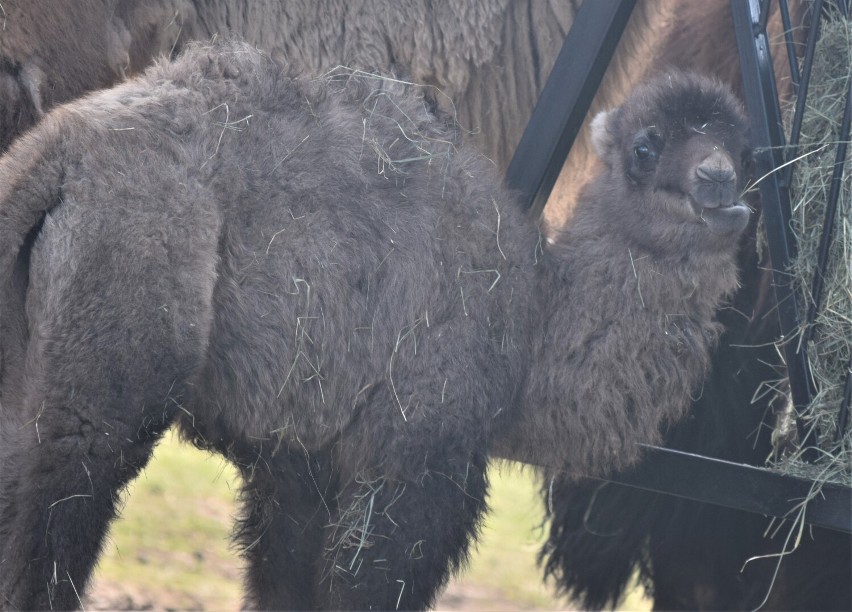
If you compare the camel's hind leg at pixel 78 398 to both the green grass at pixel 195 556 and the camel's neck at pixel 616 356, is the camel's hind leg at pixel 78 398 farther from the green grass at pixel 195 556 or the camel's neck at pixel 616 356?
the green grass at pixel 195 556

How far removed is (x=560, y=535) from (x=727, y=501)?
1.30 m

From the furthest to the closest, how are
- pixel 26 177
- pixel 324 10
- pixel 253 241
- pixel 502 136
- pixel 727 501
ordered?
pixel 502 136 < pixel 324 10 < pixel 727 501 < pixel 253 241 < pixel 26 177

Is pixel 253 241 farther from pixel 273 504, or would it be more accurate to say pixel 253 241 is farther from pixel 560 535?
pixel 560 535

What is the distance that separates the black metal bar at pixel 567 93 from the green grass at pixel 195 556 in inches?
66.4

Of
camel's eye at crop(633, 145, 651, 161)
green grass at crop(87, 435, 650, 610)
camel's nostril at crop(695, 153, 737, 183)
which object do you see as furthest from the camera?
green grass at crop(87, 435, 650, 610)

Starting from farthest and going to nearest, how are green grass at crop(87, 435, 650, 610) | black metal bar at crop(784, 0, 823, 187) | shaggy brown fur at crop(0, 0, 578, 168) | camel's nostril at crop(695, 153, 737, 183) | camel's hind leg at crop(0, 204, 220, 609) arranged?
1. green grass at crop(87, 435, 650, 610)
2. shaggy brown fur at crop(0, 0, 578, 168)
3. black metal bar at crop(784, 0, 823, 187)
4. camel's nostril at crop(695, 153, 737, 183)
5. camel's hind leg at crop(0, 204, 220, 609)

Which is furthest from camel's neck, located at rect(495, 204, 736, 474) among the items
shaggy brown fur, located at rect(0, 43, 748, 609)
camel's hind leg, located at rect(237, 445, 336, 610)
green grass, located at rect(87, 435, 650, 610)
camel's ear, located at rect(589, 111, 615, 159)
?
green grass, located at rect(87, 435, 650, 610)

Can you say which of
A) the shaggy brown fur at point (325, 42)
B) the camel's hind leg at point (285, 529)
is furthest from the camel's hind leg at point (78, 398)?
the shaggy brown fur at point (325, 42)

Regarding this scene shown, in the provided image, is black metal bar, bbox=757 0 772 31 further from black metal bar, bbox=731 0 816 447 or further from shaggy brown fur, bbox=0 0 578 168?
shaggy brown fur, bbox=0 0 578 168

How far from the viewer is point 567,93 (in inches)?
154

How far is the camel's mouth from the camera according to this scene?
3508 mm

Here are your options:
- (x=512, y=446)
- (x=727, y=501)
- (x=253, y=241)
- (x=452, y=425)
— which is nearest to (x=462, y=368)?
(x=452, y=425)

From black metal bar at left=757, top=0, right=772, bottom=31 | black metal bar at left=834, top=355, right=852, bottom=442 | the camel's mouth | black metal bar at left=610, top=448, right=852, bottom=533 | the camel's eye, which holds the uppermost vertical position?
black metal bar at left=757, top=0, right=772, bottom=31

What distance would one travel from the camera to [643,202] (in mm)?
3688
